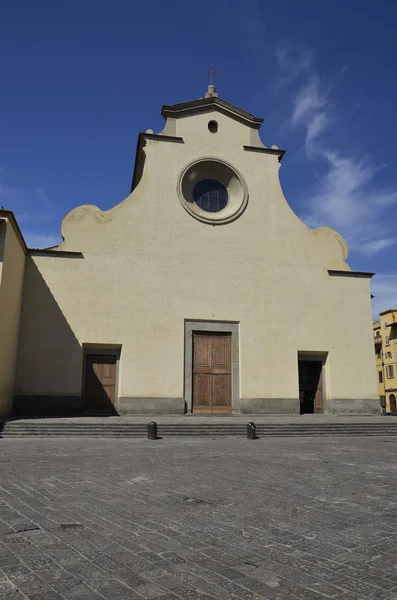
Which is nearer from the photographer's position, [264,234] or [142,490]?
[142,490]

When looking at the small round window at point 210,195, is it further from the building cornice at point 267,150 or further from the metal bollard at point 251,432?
the metal bollard at point 251,432

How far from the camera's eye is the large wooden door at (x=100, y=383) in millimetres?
18922

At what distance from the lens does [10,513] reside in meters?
5.16

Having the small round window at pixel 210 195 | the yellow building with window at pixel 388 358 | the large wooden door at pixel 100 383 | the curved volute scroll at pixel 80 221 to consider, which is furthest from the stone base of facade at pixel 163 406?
the yellow building with window at pixel 388 358

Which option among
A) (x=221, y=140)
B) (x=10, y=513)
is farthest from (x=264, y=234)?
(x=10, y=513)

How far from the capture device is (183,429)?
1497 cm

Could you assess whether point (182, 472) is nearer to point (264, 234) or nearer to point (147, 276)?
point (147, 276)

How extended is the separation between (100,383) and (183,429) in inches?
218

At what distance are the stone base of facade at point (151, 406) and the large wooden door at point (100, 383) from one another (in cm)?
57

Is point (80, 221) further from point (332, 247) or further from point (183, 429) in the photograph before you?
point (332, 247)

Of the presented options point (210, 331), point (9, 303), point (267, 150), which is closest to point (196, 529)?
point (9, 303)

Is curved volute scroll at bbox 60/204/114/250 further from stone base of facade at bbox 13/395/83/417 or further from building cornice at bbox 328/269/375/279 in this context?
building cornice at bbox 328/269/375/279

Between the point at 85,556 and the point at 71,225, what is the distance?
17.3 meters

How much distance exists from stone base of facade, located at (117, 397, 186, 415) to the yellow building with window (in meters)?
42.3
